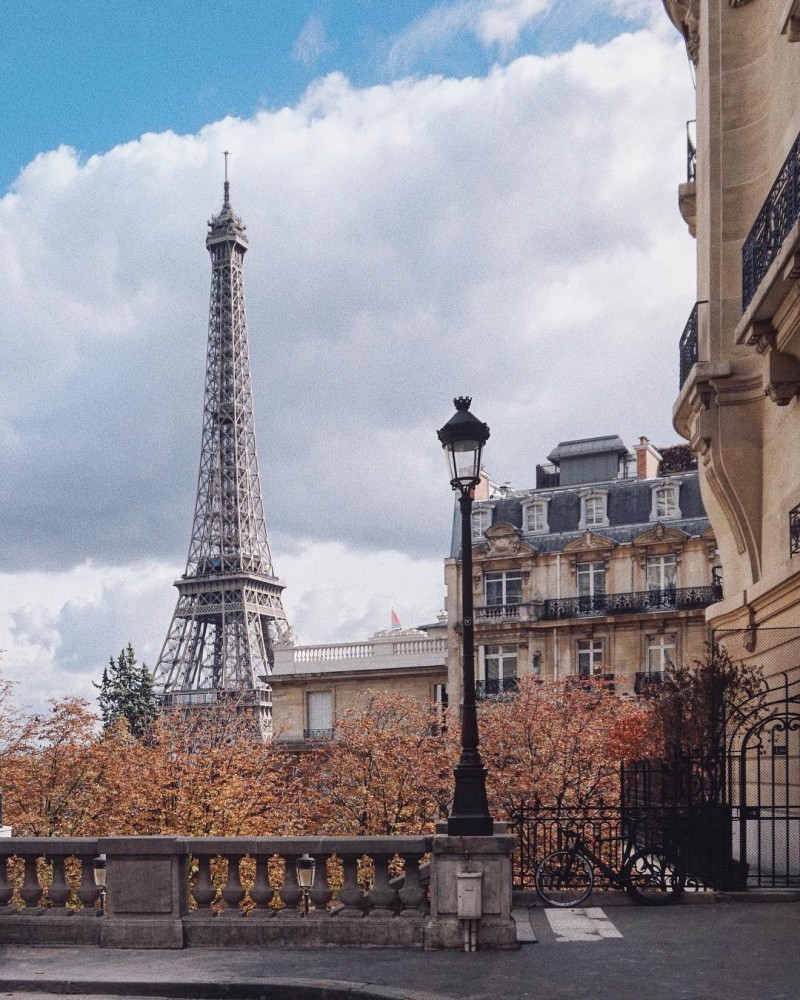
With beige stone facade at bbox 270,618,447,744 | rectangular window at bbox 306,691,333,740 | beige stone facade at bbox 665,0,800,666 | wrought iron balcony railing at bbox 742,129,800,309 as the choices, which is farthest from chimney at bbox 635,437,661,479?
wrought iron balcony railing at bbox 742,129,800,309

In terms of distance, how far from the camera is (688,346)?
2136 centimetres

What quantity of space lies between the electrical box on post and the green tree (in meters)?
84.6

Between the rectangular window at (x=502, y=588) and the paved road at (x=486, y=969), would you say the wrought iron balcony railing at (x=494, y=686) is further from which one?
the paved road at (x=486, y=969)

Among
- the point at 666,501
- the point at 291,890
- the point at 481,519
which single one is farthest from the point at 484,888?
the point at 481,519

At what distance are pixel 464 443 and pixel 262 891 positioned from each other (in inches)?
213

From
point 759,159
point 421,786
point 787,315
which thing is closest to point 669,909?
point 787,315

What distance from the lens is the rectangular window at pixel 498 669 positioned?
189 ft

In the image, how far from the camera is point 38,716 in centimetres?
4212

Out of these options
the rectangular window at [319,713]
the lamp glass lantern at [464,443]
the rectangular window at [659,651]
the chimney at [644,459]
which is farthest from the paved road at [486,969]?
the chimney at [644,459]

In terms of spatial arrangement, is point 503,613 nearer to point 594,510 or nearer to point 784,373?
point 594,510

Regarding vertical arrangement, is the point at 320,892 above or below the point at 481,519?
below

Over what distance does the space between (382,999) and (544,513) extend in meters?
51.4

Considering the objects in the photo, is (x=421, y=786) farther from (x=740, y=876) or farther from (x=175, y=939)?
(x=175, y=939)

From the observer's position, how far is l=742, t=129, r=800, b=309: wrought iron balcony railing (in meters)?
14.7
